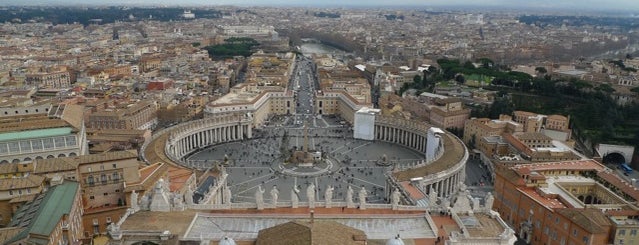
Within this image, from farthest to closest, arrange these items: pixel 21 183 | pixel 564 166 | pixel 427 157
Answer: pixel 427 157 → pixel 564 166 → pixel 21 183

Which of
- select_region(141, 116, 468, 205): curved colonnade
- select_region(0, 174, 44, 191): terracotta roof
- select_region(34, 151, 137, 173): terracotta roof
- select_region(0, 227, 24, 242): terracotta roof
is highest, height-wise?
select_region(34, 151, 137, 173): terracotta roof

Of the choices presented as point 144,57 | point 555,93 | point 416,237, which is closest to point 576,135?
point 555,93

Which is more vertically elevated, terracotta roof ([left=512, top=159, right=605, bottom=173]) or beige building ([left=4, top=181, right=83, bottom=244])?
beige building ([left=4, top=181, right=83, bottom=244])

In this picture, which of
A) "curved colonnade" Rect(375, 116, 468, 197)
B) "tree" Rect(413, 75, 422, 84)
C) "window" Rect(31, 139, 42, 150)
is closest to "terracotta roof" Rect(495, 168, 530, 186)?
"curved colonnade" Rect(375, 116, 468, 197)

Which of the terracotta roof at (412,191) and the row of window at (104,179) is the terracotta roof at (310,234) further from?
the row of window at (104,179)

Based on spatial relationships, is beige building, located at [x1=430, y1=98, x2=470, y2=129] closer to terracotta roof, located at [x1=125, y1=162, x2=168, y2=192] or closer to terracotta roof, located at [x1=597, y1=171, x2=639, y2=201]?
terracotta roof, located at [x1=597, y1=171, x2=639, y2=201]

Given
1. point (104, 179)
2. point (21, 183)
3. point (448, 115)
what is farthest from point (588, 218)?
point (448, 115)

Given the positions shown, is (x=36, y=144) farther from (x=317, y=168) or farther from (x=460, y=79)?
(x=460, y=79)
